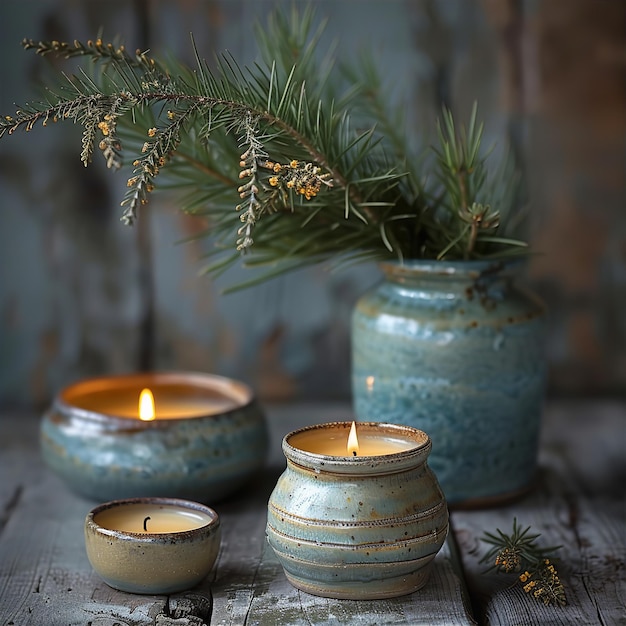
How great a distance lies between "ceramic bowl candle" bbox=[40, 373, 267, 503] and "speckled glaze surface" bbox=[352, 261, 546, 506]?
0.10 meters

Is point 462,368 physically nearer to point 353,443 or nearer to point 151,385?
point 353,443

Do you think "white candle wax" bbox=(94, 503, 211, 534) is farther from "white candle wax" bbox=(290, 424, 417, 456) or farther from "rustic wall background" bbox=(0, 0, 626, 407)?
"rustic wall background" bbox=(0, 0, 626, 407)

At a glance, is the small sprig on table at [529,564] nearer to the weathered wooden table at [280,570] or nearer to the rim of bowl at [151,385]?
the weathered wooden table at [280,570]

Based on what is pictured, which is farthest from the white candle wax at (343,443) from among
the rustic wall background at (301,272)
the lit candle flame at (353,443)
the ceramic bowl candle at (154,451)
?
the rustic wall background at (301,272)

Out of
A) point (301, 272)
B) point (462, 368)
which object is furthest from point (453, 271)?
point (301, 272)

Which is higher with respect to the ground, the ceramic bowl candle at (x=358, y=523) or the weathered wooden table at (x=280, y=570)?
the ceramic bowl candle at (x=358, y=523)

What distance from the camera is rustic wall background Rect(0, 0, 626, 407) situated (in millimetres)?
971

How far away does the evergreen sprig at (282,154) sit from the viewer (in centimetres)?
51

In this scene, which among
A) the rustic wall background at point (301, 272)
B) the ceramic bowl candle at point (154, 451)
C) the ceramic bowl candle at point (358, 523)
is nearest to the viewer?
A: the ceramic bowl candle at point (358, 523)

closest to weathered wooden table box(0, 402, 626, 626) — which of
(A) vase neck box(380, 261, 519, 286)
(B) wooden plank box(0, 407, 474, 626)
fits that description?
(B) wooden plank box(0, 407, 474, 626)

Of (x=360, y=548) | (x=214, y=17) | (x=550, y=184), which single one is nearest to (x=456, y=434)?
(x=360, y=548)

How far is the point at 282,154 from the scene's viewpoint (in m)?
0.60

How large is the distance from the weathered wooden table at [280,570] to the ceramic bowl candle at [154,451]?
0.10ft

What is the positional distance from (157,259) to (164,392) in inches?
10.0
